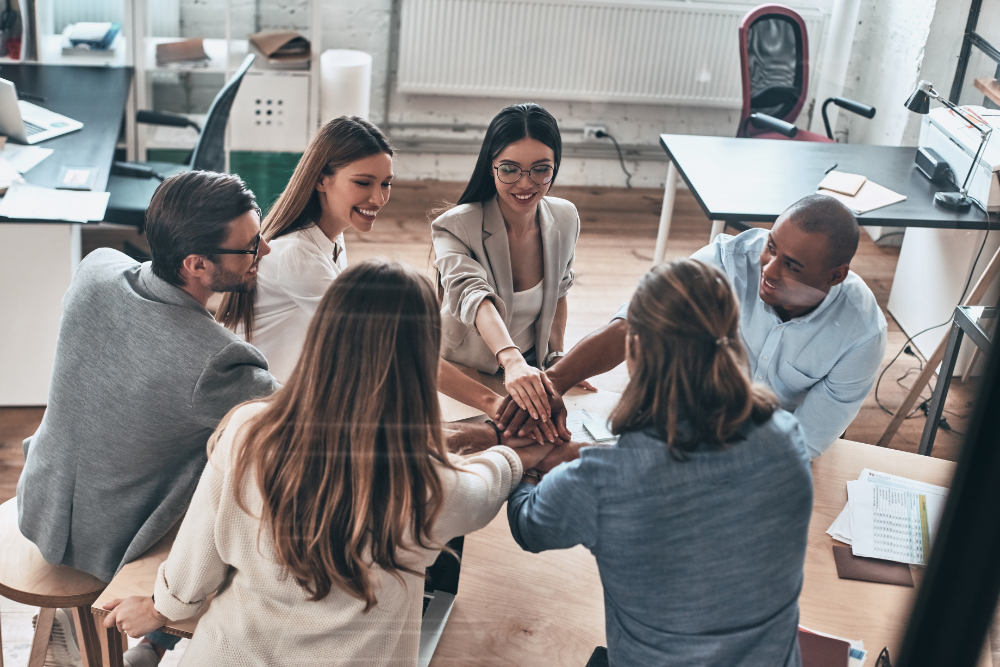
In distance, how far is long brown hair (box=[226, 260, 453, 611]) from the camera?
605mm

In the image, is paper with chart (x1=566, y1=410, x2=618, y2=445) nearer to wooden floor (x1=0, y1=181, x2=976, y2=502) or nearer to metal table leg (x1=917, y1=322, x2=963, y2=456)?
wooden floor (x1=0, y1=181, x2=976, y2=502)

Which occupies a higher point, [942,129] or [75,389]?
[942,129]

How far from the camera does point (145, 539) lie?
2.75ft

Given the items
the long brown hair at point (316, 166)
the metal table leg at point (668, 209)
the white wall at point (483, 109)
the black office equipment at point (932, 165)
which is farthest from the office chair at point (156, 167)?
the black office equipment at point (932, 165)

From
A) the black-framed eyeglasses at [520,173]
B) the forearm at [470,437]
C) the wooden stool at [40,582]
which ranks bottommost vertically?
the wooden stool at [40,582]

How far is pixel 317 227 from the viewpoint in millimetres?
1012

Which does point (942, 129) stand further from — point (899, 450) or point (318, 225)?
point (318, 225)

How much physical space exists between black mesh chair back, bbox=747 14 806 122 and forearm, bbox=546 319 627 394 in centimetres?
157

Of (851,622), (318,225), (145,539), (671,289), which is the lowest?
(145,539)

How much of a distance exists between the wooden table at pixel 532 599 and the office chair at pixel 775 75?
1612mm

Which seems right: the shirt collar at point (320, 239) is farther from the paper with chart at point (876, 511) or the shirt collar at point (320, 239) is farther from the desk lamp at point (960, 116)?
the desk lamp at point (960, 116)

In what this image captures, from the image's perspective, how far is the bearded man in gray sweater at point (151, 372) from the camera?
78 centimetres

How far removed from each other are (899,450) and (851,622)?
0.28 metres

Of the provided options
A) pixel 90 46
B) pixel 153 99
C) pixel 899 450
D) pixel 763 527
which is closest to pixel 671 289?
pixel 763 527
